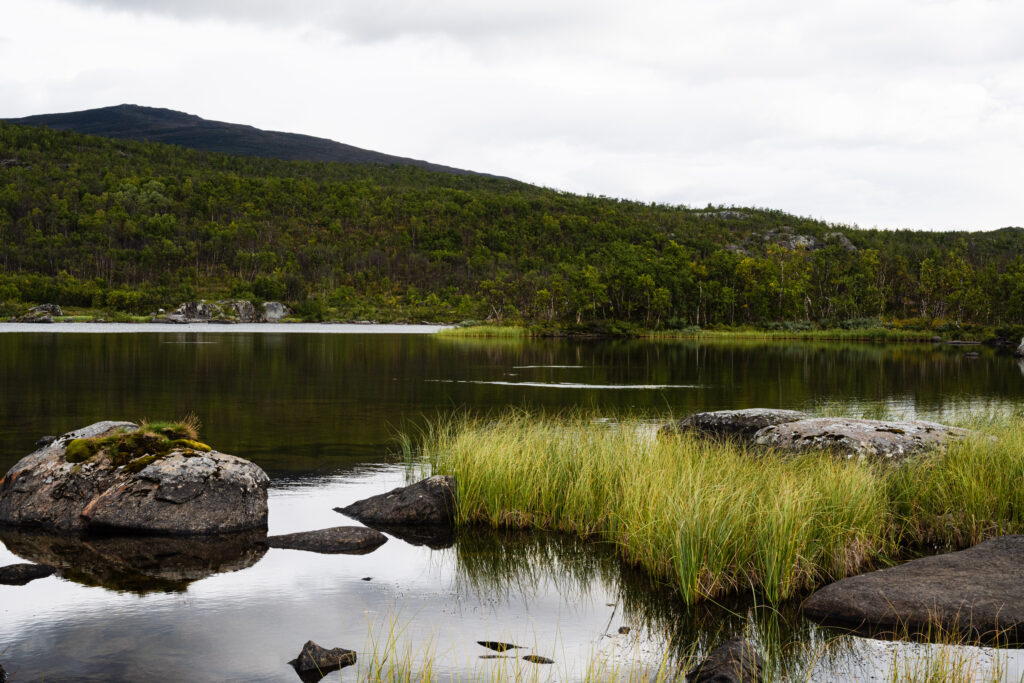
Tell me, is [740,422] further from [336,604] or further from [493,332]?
[493,332]

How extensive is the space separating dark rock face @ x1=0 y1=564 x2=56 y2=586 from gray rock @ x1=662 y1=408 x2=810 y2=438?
1179 centimetres

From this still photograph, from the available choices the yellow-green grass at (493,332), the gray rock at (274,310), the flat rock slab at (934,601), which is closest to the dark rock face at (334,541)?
the flat rock slab at (934,601)

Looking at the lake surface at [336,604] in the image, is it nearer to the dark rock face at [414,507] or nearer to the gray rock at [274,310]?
the dark rock face at [414,507]

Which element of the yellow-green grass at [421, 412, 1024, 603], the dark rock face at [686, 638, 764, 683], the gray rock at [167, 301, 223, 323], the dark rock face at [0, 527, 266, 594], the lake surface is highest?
the gray rock at [167, 301, 223, 323]

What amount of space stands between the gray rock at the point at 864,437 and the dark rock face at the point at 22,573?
1188 cm

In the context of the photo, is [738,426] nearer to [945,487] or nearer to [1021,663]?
[945,487]

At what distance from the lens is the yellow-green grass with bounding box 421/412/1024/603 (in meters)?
9.60

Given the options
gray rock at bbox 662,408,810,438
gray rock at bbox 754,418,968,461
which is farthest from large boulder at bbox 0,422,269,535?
gray rock at bbox 754,418,968,461

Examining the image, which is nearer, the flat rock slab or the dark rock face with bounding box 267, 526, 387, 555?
the flat rock slab

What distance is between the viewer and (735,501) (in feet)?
34.0

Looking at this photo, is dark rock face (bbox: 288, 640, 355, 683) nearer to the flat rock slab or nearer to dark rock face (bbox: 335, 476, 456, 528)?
the flat rock slab

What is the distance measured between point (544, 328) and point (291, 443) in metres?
82.3

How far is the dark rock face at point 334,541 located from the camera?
1180cm

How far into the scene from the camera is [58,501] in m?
13.0
